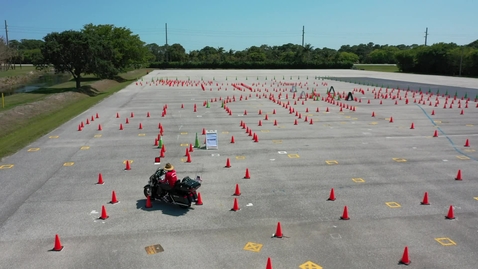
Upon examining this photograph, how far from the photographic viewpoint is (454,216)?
959cm

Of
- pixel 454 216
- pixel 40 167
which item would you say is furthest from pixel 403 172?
pixel 40 167

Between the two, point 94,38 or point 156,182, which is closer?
point 156,182

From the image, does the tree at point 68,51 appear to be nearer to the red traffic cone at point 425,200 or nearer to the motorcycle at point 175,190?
the motorcycle at point 175,190

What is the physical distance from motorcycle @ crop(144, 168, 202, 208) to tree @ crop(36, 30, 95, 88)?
37.1 meters

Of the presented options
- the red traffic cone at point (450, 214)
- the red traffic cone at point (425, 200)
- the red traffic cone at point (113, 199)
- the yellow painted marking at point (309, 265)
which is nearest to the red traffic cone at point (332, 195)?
the red traffic cone at point (425, 200)

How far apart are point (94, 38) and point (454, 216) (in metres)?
45.0

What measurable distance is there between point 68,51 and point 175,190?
38.5 m

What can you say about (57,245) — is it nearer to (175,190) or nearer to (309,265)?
(175,190)

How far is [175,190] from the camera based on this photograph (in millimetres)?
9938

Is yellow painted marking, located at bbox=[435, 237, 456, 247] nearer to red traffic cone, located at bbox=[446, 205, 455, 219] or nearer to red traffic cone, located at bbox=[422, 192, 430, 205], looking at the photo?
red traffic cone, located at bbox=[446, 205, 455, 219]

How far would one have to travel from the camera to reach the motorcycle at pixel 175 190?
32.1ft

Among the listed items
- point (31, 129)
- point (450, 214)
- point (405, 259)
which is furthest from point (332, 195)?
point (31, 129)

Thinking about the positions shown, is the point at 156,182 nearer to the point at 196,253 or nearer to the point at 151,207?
the point at 151,207

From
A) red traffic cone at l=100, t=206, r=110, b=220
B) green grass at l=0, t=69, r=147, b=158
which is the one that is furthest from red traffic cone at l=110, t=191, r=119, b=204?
green grass at l=0, t=69, r=147, b=158
